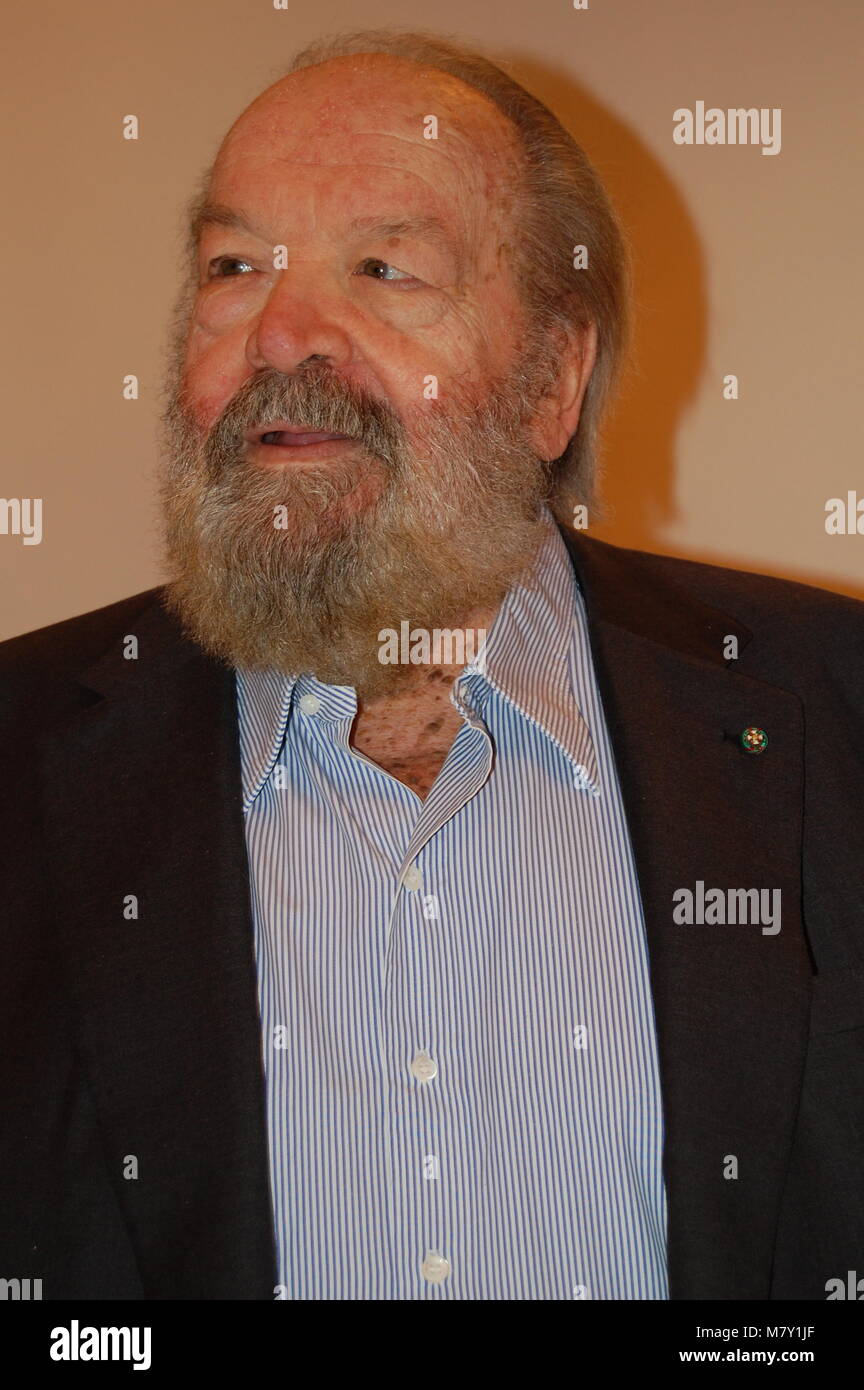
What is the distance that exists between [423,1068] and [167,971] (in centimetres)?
31

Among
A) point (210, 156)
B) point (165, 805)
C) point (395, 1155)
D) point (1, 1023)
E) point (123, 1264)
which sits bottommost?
point (123, 1264)

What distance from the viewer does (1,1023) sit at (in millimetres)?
1708

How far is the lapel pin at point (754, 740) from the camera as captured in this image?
1.86 meters

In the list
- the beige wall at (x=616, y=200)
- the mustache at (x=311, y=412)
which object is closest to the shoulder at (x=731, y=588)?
the mustache at (x=311, y=412)

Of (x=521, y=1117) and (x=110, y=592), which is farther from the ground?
(x=110, y=592)

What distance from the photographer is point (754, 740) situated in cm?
186

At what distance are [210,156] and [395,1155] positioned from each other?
1.78m

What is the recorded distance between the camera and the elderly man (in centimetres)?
159

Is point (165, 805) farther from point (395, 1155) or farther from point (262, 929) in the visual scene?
point (395, 1155)

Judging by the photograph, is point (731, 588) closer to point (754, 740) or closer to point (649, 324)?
point (754, 740)

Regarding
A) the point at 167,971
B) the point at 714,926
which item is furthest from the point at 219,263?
the point at 714,926

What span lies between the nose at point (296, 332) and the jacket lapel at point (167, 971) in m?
0.46
